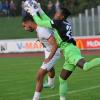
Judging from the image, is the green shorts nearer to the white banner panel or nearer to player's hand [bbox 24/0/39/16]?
player's hand [bbox 24/0/39/16]

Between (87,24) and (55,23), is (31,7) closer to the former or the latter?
(55,23)

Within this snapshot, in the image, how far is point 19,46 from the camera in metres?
32.0

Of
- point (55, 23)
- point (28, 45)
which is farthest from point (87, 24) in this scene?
point (55, 23)

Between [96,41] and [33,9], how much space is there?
20.2 metres

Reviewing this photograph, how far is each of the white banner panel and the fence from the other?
292cm

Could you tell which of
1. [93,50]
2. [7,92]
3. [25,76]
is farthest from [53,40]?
[93,50]

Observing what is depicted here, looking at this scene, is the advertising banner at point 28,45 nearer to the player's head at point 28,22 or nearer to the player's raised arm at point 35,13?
the player's raised arm at point 35,13

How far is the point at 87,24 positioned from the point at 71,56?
22455 millimetres

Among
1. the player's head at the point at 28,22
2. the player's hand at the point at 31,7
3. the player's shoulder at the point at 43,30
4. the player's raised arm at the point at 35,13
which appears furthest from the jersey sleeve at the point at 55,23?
the player's shoulder at the point at 43,30

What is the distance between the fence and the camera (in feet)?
108

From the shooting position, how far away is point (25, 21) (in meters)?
11.7

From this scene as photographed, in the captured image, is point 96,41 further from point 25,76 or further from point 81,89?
point 81,89

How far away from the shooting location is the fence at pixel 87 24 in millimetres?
32969

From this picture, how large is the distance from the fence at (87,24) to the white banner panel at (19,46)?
292cm
